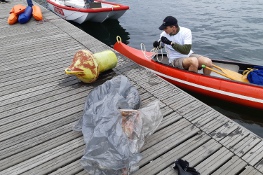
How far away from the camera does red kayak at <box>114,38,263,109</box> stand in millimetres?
5805

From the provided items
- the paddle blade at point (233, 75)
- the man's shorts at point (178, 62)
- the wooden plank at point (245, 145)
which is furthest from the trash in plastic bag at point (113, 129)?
the paddle blade at point (233, 75)

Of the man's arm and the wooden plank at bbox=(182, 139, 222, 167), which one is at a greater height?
the man's arm

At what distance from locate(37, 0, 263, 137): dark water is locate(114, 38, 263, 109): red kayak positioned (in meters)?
0.56

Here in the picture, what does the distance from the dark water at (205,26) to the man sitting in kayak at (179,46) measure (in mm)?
1008

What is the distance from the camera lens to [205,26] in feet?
43.6

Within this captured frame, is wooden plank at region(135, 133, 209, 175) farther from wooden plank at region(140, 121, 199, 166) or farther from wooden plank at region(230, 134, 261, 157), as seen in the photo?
wooden plank at region(230, 134, 261, 157)

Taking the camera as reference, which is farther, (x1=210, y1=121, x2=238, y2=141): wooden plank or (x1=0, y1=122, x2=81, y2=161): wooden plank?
(x1=210, y1=121, x2=238, y2=141): wooden plank

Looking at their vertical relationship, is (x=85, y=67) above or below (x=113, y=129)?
above

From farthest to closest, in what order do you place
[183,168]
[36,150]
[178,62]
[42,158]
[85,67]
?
[178,62], [85,67], [36,150], [42,158], [183,168]

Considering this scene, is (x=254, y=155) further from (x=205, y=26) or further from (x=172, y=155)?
(x=205, y=26)

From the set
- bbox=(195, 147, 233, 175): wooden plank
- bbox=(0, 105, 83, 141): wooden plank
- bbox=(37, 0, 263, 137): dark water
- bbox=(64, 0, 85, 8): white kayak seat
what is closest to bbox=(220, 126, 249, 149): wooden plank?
bbox=(195, 147, 233, 175): wooden plank

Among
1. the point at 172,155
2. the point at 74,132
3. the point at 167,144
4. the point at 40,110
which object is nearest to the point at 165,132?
the point at 167,144

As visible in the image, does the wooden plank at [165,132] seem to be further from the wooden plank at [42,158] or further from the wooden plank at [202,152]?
the wooden plank at [42,158]

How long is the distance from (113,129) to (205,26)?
11.2m
